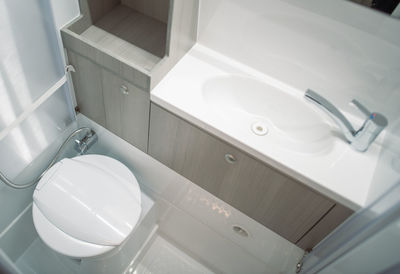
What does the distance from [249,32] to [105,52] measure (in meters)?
0.48

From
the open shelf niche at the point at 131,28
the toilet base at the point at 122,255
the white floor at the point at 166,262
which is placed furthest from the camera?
the white floor at the point at 166,262

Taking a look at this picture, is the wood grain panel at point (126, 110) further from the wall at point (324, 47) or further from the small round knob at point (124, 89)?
the wall at point (324, 47)

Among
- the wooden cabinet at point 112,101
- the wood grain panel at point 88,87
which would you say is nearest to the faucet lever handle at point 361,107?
the wooden cabinet at point 112,101

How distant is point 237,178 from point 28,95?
0.77m

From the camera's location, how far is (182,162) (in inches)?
47.2

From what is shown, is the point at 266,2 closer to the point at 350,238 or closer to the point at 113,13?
the point at 113,13

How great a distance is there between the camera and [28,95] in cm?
112

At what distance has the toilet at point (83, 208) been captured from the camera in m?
1.22

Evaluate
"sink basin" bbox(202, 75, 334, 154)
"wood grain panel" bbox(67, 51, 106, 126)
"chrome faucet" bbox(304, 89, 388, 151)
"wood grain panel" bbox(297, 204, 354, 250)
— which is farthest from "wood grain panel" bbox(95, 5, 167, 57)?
"wood grain panel" bbox(297, 204, 354, 250)

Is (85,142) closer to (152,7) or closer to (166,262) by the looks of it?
(152,7)

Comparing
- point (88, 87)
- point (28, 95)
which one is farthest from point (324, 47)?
point (28, 95)

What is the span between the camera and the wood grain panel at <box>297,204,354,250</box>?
0.93 meters

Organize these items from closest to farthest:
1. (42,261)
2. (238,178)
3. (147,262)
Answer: (238,178) < (42,261) < (147,262)

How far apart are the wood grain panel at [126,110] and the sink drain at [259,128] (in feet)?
1.23
